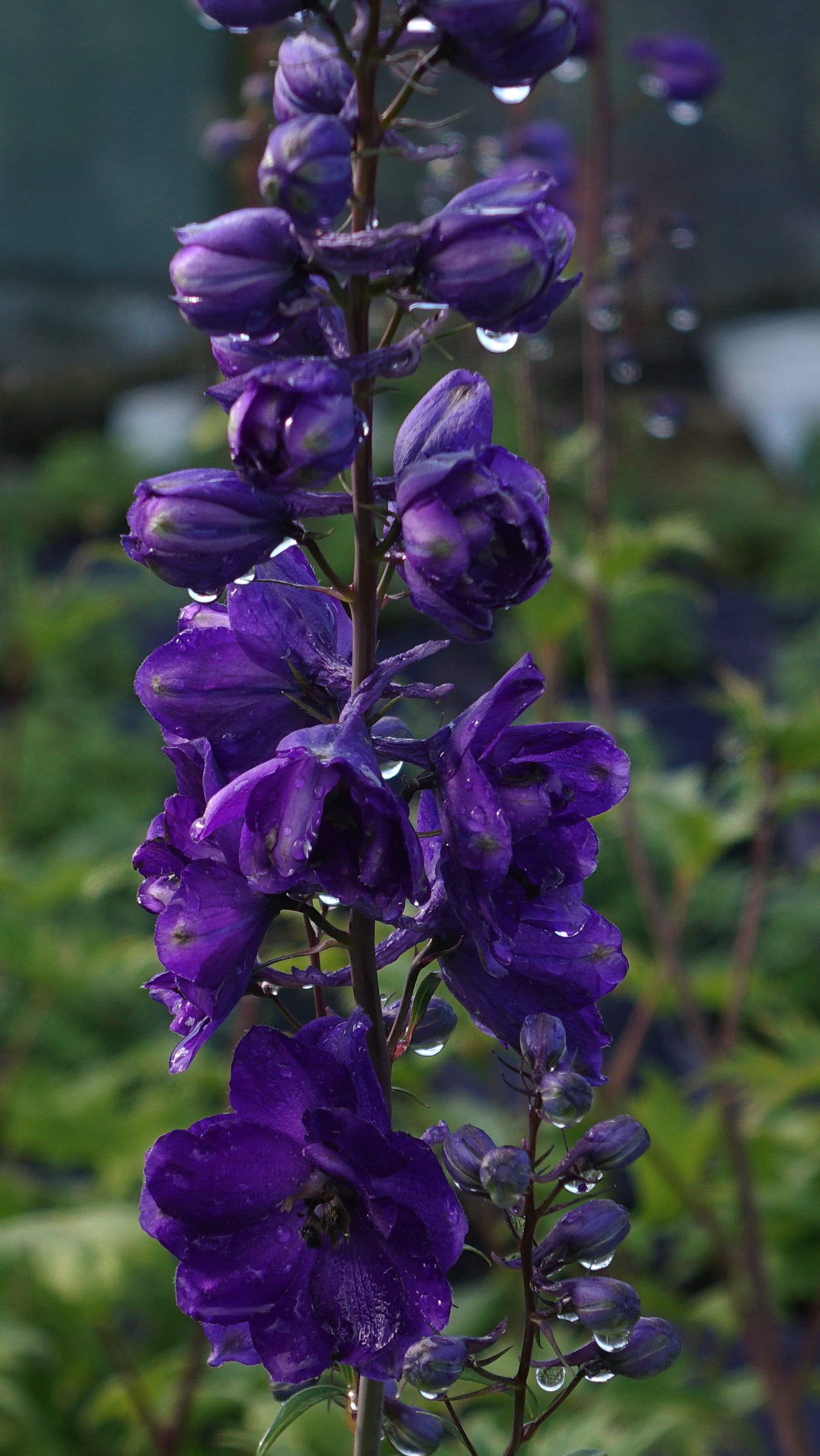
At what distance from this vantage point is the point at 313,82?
83 cm

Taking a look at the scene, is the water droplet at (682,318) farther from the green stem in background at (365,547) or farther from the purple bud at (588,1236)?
the purple bud at (588,1236)

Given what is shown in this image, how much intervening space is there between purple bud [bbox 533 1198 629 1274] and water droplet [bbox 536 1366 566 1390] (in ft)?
0.31

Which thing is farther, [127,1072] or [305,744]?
[127,1072]

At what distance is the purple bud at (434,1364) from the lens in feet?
2.80

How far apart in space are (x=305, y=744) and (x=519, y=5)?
0.48 meters

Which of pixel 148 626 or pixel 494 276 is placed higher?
pixel 494 276

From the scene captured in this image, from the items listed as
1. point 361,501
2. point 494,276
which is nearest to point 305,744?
point 361,501

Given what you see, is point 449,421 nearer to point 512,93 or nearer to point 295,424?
point 295,424

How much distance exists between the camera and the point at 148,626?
28.0 feet

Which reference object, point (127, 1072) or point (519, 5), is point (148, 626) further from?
point (519, 5)

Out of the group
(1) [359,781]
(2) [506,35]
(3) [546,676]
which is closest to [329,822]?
(1) [359,781]

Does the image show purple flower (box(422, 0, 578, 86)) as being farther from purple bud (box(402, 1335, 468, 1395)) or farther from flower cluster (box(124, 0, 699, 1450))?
purple bud (box(402, 1335, 468, 1395))

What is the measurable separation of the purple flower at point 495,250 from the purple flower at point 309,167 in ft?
0.21

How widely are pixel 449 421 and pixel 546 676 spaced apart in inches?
85.8
